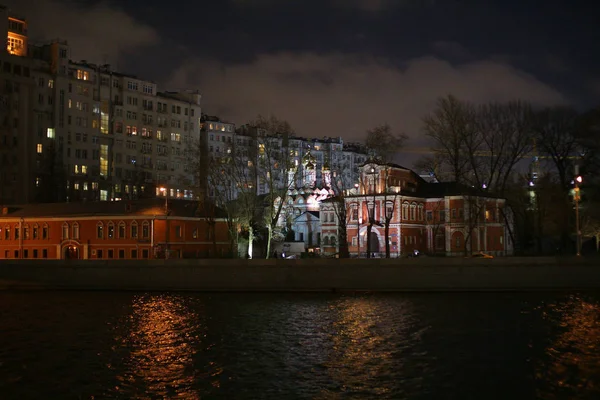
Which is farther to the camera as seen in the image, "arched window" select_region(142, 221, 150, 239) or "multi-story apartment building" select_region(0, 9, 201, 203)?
"multi-story apartment building" select_region(0, 9, 201, 203)

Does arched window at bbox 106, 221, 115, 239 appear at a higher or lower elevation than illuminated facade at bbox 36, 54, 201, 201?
lower

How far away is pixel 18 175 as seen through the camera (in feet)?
313

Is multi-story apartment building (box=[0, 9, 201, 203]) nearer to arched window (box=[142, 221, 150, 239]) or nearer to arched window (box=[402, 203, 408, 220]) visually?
arched window (box=[142, 221, 150, 239])

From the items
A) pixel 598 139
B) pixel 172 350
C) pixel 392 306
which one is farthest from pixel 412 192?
pixel 172 350

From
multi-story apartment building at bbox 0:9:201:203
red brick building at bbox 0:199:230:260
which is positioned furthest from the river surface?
multi-story apartment building at bbox 0:9:201:203

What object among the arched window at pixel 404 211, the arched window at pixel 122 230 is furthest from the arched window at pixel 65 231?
the arched window at pixel 404 211

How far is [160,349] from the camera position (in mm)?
30078

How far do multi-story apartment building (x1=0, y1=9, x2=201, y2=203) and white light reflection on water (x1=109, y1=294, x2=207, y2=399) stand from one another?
151 feet

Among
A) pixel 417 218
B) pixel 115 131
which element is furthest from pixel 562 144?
pixel 115 131

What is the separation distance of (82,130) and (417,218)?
179 ft

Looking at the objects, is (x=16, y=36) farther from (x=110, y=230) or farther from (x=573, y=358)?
(x=573, y=358)

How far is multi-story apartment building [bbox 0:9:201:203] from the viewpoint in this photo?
9606 centimetres

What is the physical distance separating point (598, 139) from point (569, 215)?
32.4ft

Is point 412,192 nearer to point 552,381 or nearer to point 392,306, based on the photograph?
point 392,306
